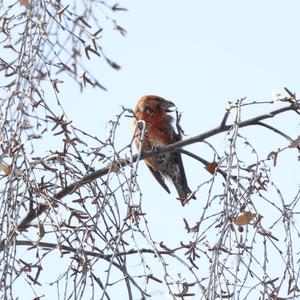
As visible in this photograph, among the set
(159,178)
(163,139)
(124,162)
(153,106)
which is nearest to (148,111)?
(153,106)

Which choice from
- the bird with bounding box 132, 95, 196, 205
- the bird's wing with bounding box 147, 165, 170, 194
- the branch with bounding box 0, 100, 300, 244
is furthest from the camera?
the bird's wing with bounding box 147, 165, 170, 194

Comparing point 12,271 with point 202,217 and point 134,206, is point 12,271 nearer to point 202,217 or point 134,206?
point 134,206

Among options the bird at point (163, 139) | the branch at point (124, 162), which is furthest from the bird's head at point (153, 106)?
the branch at point (124, 162)

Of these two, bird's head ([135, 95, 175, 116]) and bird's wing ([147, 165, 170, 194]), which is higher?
bird's head ([135, 95, 175, 116])

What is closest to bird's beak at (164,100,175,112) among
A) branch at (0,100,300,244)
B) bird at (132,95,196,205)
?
bird at (132,95,196,205)

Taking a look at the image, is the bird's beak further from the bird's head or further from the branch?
the branch

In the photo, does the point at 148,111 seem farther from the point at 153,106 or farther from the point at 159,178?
the point at 159,178

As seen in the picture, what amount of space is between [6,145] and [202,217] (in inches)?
26.5

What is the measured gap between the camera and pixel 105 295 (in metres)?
2.83

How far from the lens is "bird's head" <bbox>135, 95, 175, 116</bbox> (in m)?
6.41

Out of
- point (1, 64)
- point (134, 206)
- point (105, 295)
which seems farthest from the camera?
point (1, 64)

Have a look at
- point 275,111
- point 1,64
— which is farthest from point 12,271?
point 275,111

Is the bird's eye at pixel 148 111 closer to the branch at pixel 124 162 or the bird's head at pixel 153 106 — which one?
the bird's head at pixel 153 106

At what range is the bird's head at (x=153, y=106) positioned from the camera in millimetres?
6414
